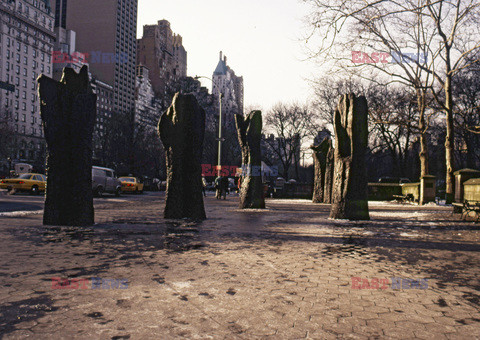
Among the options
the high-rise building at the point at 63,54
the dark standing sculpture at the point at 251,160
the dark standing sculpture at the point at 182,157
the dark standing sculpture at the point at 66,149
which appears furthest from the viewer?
the high-rise building at the point at 63,54

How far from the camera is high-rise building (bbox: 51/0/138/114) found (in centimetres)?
14000

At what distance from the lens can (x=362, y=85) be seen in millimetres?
37562

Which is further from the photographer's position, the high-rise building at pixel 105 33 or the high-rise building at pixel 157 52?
the high-rise building at pixel 157 52

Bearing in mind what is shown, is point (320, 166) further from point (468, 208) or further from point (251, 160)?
point (468, 208)

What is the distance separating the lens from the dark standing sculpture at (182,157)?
39.3 feet

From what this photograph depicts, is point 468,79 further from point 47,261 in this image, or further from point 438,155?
point 47,261

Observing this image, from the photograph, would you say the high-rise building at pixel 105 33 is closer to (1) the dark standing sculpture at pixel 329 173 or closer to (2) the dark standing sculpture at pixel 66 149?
(1) the dark standing sculpture at pixel 329 173

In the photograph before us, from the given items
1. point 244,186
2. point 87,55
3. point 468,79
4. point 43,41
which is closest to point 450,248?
point 244,186

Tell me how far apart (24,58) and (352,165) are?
337 feet

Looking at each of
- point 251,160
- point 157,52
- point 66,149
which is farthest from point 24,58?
point 66,149

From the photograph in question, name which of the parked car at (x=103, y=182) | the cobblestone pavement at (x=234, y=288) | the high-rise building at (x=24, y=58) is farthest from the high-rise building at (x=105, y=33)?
the cobblestone pavement at (x=234, y=288)

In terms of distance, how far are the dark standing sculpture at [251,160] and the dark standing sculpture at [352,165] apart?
15.9 feet

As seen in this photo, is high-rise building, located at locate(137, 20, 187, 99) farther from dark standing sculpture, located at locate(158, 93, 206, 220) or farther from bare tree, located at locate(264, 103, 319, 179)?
dark standing sculpture, located at locate(158, 93, 206, 220)

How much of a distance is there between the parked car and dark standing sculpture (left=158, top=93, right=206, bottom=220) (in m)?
15.9
